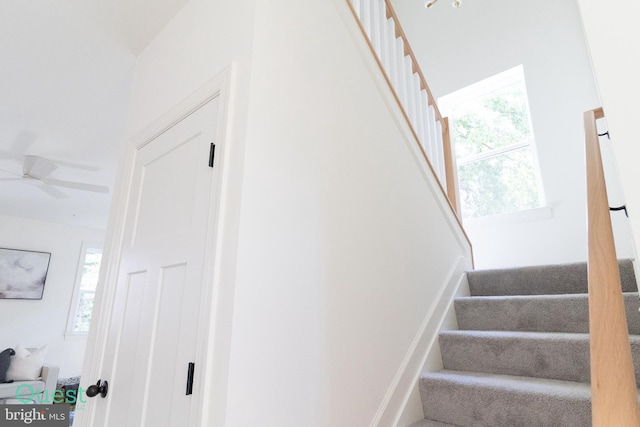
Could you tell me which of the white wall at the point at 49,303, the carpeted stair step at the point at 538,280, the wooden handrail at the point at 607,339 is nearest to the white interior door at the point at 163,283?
the wooden handrail at the point at 607,339

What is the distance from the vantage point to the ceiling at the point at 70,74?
1.88m

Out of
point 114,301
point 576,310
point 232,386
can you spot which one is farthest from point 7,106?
point 576,310

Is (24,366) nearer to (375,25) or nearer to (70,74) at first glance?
(70,74)

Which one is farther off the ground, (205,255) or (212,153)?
(212,153)

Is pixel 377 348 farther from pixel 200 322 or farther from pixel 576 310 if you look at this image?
pixel 576 310

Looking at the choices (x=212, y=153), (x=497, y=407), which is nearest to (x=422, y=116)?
(x=212, y=153)

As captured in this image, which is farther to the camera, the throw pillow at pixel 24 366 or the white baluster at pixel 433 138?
the throw pillow at pixel 24 366

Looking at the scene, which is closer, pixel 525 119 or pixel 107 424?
pixel 107 424

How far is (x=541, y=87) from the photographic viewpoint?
3.29m

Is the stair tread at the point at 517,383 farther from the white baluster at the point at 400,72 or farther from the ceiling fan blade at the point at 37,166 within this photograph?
the ceiling fan blade at the point at 37,166

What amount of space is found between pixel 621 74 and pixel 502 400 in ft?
4.04

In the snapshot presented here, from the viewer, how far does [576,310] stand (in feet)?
5.68

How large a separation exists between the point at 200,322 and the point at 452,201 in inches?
79.7

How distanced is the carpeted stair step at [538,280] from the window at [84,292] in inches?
247
